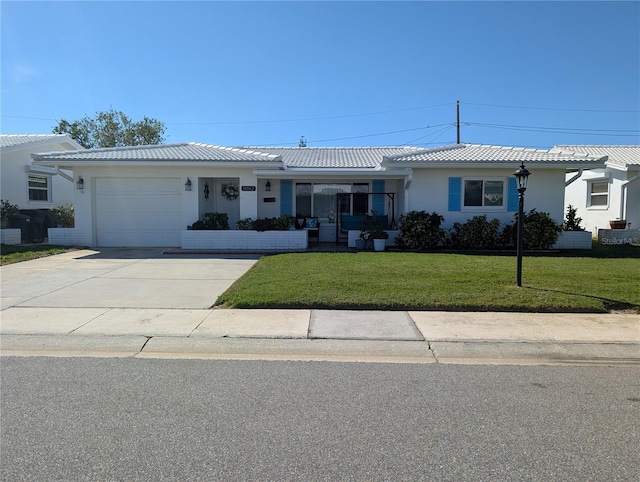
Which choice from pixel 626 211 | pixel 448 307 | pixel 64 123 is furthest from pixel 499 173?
pixel 64 123

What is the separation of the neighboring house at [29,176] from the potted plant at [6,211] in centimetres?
120

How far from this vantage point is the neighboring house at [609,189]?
697 inches

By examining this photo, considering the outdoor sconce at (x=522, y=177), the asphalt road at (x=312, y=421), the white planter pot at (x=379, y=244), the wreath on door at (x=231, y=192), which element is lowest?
the asphalt road at (x=312, y=421)

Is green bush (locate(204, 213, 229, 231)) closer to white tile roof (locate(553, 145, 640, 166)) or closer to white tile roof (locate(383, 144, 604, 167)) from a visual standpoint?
white tile roof (locate(383, 144, 604, 167))

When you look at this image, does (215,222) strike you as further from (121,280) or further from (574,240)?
(574,240)

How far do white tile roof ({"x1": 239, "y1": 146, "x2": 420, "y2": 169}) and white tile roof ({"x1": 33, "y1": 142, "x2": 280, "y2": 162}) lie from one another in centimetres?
183

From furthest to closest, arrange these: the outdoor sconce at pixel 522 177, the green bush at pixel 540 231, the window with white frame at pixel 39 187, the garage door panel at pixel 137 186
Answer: the window with white frame at pixel 39 187 → the garage door panel at pixel 137 186 → the green bush at pixel 540 231 → the outdoor sconce at pixel 522 177

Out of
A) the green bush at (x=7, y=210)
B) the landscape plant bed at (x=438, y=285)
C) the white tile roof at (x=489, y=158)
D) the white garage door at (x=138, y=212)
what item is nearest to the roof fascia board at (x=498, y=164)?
the white tile roof at (x=489, y=158)

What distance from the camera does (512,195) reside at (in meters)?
14.8

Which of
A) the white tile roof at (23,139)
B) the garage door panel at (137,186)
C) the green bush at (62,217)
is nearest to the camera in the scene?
the garage door panel at (137,186)

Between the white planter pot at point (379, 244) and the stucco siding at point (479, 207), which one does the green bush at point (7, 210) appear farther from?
the stucco siding at point (479, 207)

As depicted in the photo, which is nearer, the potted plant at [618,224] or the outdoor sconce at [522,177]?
the outdoor sconce at [522,177]

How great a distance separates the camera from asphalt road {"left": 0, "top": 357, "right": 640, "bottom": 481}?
2.81 meters

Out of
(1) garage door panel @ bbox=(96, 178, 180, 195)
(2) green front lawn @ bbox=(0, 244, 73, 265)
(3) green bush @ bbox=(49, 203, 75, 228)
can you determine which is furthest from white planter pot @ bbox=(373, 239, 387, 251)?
(3) green bush @ bbox=(49, 203, 75, 228)
